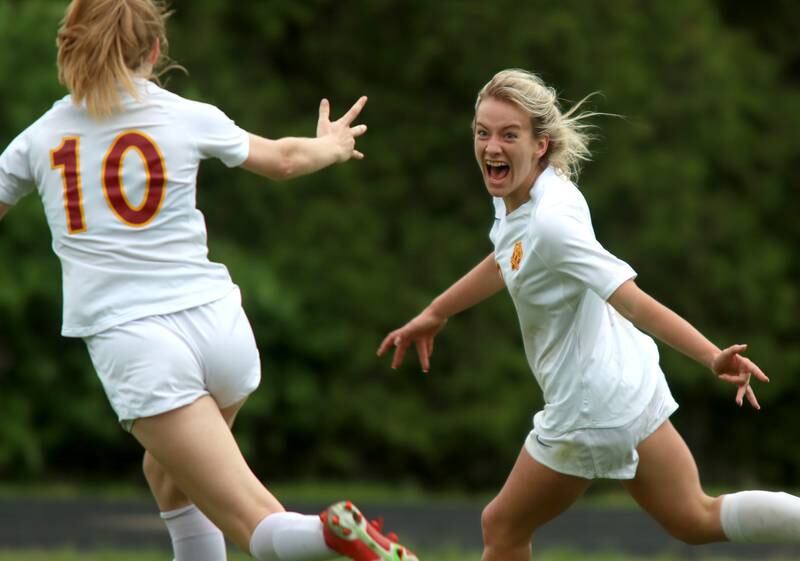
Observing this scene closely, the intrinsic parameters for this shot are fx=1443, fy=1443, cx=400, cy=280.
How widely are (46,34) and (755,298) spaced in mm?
8995

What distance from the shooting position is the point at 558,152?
194 inches

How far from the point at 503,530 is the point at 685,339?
1013mm

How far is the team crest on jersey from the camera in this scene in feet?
15.6

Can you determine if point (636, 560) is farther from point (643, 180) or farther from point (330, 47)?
point (330, 47)

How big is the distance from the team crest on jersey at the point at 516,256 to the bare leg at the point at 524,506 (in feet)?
2.11

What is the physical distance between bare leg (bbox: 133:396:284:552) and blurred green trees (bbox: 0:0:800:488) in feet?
33.4

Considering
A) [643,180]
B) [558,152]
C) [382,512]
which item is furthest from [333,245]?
[558,152]

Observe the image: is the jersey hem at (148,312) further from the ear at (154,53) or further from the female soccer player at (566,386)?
the female soccer player at (566,386)

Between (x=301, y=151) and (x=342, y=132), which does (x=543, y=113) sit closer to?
(x=342, y=132)

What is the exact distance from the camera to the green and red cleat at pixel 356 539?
415cm

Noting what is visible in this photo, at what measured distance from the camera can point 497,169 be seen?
Result: 190 inches

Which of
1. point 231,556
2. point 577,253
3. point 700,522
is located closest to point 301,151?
point 577,253

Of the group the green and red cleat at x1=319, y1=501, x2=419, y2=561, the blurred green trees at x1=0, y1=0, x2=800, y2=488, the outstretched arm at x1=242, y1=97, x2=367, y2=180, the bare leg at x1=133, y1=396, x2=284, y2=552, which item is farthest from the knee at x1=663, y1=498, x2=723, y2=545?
the blurred green trees at x1=0, y1=0, x2=800, y2=488

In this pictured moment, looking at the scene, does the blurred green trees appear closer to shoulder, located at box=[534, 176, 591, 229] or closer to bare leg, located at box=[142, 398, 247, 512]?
bare leg, located at box=[142, 398, 247, 512]
